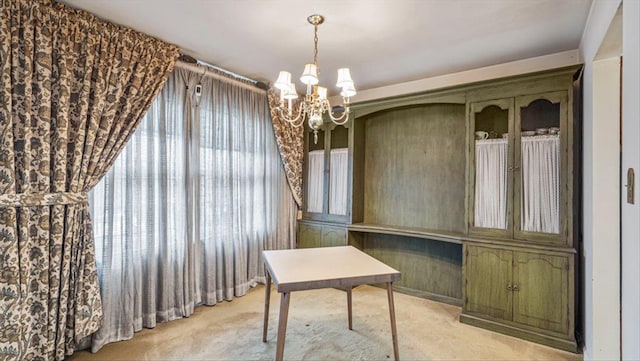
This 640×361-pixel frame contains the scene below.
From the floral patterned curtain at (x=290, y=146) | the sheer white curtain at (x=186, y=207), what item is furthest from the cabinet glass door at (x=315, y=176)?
the sheer white curtain at (x=186, y=207)

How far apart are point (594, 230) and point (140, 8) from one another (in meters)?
3.55

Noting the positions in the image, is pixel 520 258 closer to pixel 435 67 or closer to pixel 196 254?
pixel 435 67

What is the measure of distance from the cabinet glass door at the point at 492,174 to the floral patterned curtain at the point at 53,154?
3178mm

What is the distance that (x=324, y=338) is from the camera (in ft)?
8.86

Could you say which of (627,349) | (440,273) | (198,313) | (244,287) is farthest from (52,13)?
(440,273)

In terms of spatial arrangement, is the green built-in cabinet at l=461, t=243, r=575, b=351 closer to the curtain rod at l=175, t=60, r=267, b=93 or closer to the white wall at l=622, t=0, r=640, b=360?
the white wall at l=622, t=0, r=640, b=360

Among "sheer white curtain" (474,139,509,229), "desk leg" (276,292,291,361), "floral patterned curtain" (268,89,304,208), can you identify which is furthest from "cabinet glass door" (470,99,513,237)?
"floral patterned curtain" (268,89,304,208)

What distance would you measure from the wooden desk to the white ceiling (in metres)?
1.85

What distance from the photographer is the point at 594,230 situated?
6.81 ft

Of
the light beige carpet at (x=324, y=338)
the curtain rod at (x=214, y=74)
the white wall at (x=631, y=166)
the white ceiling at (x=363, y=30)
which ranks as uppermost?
the white ceiling at (x=363, y=30)

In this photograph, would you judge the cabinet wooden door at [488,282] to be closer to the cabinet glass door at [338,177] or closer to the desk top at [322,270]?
the desk top at [322,270]

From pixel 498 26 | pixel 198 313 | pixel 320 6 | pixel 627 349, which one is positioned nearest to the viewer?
pixel 627 349

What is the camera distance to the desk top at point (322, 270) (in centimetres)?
188

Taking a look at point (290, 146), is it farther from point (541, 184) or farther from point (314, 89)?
point (541, 184)
